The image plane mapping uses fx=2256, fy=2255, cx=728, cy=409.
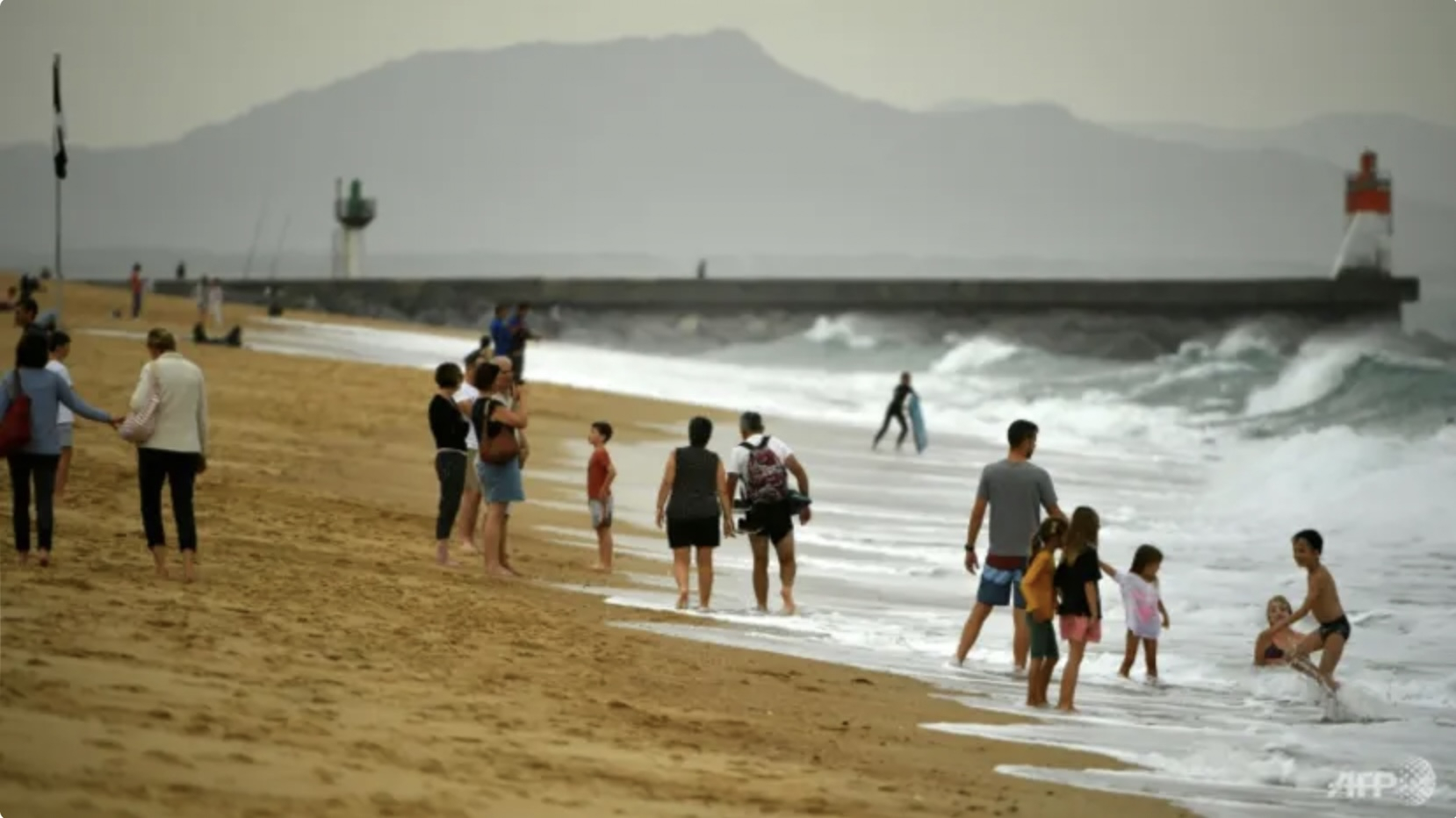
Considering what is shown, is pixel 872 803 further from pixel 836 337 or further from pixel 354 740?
pixel 836 337

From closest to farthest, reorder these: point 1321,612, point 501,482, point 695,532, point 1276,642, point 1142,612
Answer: point 1321,612 → point 1142,612 → point 1276,642 → point 695,532 → point 501,482

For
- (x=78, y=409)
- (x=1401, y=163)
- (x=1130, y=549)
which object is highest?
(x=1401, y=163)

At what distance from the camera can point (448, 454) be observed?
45.9 feet

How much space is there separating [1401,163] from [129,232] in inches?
1825

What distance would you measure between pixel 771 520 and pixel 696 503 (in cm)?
47

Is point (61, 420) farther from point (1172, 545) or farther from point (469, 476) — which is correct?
point (1172, 545)

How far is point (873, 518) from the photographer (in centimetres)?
2084

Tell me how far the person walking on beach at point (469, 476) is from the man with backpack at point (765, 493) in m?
1.72

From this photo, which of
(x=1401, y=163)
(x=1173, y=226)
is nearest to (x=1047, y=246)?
(x=1173, y=226)

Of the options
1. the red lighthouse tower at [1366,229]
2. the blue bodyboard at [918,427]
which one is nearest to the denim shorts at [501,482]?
the blue bodyboard at [918,427]

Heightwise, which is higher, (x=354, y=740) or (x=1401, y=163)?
(x=1401, y=163)

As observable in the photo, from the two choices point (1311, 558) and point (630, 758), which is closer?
point (630, 758)

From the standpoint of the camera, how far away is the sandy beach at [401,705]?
289 inches

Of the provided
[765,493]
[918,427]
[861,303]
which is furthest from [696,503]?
[861,303]
